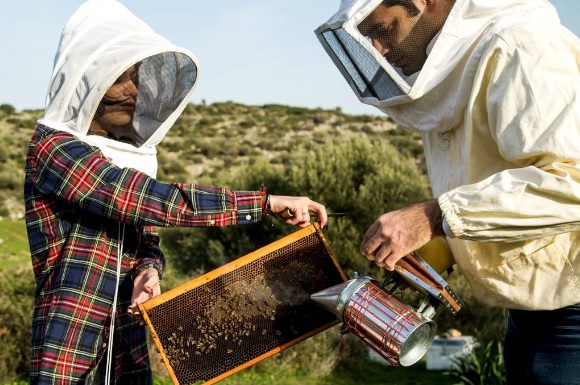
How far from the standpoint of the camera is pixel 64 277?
2.71 metres

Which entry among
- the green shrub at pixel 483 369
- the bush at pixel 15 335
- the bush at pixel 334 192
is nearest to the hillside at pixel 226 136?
the bush at pixel 334 192

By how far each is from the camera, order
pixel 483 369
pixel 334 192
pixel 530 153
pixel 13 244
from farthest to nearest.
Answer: pixel 13 244 → pixel 334 192 → pixel 483 369 → pixel 530 153

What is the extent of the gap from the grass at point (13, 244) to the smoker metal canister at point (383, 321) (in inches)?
465

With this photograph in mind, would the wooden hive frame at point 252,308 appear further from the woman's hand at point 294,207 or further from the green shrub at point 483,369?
the green shrub at point 483,369

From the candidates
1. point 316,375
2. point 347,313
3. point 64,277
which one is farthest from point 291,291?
point 316,375

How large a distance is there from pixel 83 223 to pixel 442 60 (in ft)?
4.89

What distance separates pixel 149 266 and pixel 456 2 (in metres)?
1.60

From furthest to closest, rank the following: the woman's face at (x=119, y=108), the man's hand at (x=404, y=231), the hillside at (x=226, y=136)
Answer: the hillside at (x=226, y=136), the woman's face at (x=119, y=108), the man's hand at (x=404, y=231)

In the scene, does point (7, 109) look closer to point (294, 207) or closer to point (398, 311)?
point (294, 207)

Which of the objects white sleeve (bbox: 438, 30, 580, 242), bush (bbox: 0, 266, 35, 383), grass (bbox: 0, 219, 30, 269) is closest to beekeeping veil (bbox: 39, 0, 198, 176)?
white sleeve (bbox: 438, 30, 580, 242)

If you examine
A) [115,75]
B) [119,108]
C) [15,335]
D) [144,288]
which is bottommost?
[15,335]

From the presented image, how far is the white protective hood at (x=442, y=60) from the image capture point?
2.26 meters

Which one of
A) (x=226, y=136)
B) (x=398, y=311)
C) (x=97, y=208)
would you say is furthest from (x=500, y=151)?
(x=226, y=136)

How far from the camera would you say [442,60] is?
234 centimetres
